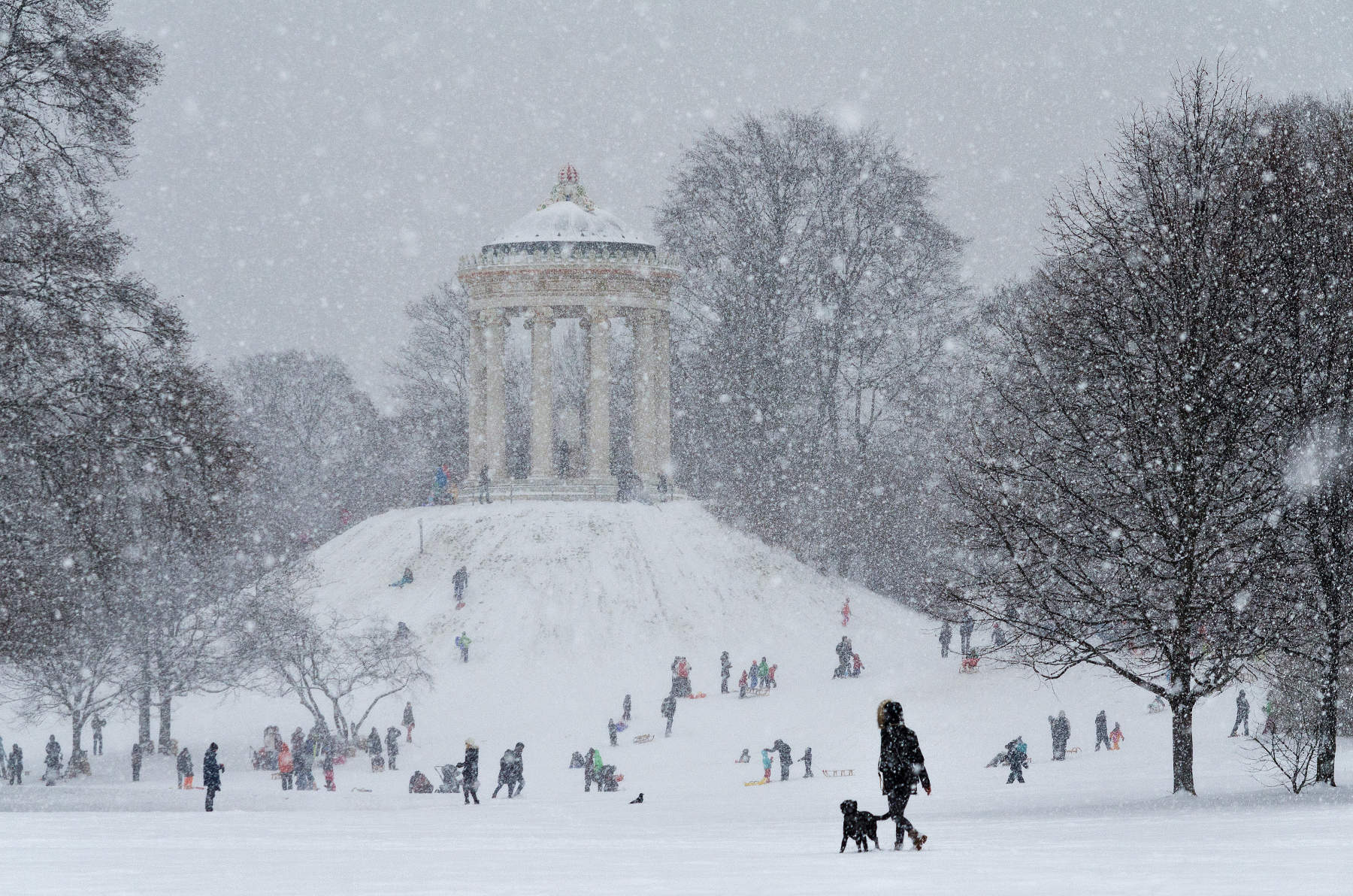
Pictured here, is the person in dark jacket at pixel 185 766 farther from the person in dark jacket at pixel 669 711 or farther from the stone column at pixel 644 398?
the stone column at pixel 644 398

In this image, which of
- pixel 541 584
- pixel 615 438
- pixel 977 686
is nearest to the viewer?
pixel 977 686

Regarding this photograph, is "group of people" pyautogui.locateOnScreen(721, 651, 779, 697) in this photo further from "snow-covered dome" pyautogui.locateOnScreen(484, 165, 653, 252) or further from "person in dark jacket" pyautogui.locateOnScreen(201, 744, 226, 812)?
"person in dark jacket" pyautogui.locateOnScreen(201, 744, 226, 812)

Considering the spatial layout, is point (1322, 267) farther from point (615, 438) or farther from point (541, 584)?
point (615, 438)

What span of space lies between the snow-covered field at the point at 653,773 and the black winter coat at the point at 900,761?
0.60 metres

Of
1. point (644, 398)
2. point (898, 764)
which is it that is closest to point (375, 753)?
point (644, 398)

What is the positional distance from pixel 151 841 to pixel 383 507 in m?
51.8

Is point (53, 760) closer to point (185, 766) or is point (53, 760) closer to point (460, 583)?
point (185, 766)

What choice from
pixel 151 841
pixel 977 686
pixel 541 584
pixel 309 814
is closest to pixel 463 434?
pixel 541 584

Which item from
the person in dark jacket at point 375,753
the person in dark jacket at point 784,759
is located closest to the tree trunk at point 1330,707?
the person in dark jacket at point 784,759

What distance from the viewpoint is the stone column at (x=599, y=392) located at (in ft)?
163

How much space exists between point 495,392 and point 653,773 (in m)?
20.4

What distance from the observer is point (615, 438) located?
57.2m

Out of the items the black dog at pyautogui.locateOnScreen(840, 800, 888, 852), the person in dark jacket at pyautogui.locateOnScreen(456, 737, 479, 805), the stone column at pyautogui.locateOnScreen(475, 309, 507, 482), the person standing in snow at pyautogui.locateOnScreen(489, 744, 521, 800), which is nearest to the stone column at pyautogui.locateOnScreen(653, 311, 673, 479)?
the stone column at pyautogui.locateOnScreen(475, 309, 507, 482)

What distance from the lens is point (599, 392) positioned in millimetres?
50031
